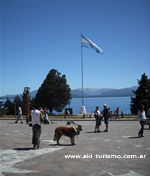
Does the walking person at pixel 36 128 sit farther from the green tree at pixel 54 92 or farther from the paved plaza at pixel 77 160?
the green tree at pixel 54 92

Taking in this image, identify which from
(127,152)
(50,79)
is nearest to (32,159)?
(127,152)

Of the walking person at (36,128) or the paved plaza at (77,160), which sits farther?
the walking person at (36,128)

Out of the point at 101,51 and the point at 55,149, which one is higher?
the point at 101,51

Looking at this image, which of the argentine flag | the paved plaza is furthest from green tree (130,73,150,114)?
the paved plaza

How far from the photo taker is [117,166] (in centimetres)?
605

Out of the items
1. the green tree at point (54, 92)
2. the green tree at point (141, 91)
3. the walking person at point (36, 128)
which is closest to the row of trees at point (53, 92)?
the green tree at point (54, 92)

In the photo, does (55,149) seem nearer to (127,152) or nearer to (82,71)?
(127,152)

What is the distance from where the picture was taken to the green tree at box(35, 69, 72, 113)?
52.0 meters

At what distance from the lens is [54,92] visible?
2035 inches

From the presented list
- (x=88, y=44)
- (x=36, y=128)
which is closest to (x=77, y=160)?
(x=36, y=128)

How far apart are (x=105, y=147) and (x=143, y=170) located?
9.73 feet

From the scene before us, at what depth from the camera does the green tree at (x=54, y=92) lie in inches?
2048

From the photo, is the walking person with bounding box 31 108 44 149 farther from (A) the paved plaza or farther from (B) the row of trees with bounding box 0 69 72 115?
(B) the row of trees with bounding box 0 69 72 115

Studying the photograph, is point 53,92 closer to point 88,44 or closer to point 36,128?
point 88,44
